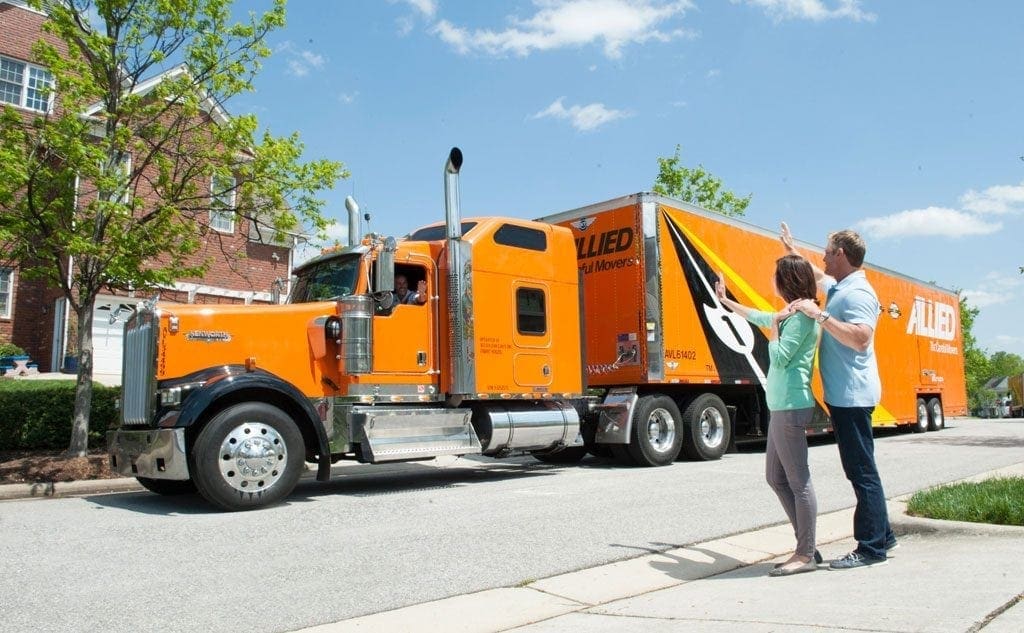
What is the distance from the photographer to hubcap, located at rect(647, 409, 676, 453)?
37.6ft

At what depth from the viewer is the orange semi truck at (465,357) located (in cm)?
763

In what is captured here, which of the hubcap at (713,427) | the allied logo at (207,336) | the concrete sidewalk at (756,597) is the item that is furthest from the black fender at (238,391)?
the hubcap at (713,427)

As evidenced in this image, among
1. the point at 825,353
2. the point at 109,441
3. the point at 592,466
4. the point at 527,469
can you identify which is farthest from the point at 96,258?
the point at 825,353

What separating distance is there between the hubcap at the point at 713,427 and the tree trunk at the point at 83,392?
8.45 metres

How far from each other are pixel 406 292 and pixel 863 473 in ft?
18.9

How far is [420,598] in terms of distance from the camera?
463 cm

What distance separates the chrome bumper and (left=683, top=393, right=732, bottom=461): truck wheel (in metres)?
7.17

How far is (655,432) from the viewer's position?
454 inches

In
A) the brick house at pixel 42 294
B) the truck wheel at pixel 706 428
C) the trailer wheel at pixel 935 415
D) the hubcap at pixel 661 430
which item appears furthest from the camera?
the brick house at pixel 42 294

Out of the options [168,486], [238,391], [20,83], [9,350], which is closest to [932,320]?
[238,391]

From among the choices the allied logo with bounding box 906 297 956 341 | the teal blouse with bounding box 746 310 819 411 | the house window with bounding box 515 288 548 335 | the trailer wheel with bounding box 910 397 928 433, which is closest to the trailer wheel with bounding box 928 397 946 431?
the trailer wheel with bounding box 910 397 928 433

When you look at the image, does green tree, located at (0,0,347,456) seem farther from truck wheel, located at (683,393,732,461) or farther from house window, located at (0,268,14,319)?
house window, located at (0,268,14,319)

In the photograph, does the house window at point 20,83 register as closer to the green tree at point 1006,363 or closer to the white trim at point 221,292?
the white trim at point 221,292

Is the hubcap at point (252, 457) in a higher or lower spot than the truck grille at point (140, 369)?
lower
